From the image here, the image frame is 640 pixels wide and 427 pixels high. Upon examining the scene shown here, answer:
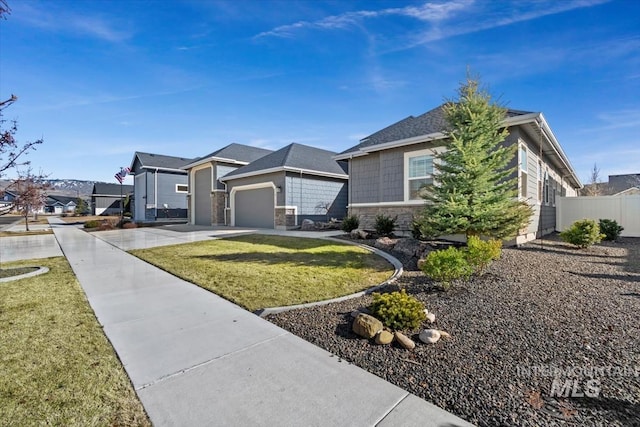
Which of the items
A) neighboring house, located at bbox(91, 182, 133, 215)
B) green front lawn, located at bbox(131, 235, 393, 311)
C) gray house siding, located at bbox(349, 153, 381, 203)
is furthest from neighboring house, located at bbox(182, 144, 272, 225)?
neighboring house, located at bbox(91, 182, 133, 215)

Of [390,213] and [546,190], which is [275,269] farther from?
[546,190]

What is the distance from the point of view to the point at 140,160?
88.6 ft

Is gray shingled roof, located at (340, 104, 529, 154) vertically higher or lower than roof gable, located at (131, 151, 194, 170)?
lower

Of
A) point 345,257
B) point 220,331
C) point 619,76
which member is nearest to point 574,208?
point 619,76

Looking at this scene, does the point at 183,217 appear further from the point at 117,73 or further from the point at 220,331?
the point at 220,331

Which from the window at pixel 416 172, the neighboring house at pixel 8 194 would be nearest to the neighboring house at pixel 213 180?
the neighboring house at pixel 8 194

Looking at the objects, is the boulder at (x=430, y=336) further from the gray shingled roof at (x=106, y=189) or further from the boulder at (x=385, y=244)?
the gray shingled roof at (x=106, y=189)

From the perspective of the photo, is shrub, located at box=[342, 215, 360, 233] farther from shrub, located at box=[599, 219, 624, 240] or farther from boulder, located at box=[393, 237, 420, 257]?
shrub, located at box=[599, 219, 624, 240]

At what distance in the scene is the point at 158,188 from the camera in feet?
86.7

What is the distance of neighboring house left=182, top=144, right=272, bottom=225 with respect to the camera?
1983cm

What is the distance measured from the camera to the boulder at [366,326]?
124 inches

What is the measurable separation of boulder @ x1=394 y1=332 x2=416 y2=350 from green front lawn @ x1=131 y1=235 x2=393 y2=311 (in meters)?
1.56

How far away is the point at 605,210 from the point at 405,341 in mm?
15519

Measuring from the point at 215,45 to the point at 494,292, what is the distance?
1125 centimetres
